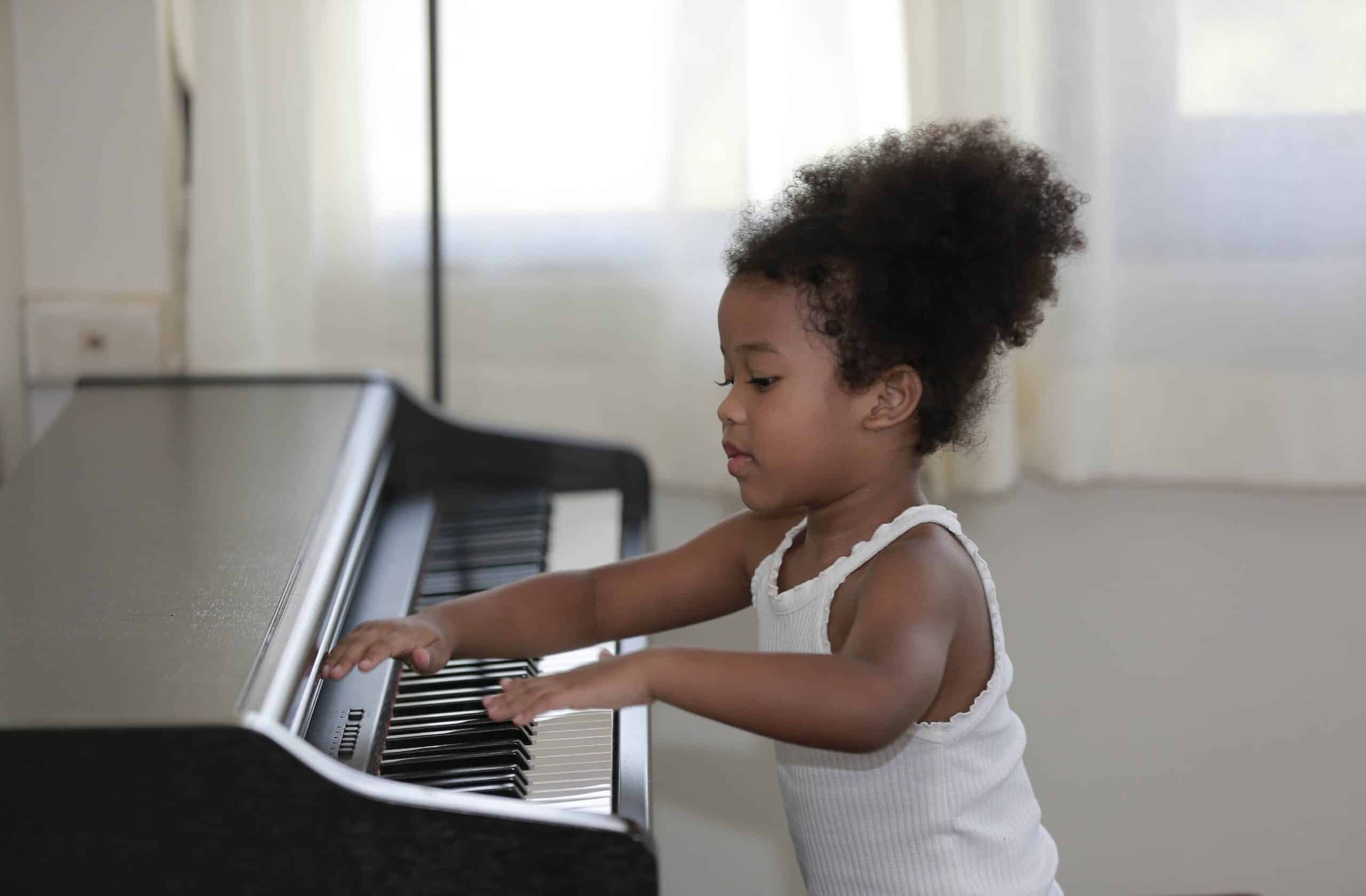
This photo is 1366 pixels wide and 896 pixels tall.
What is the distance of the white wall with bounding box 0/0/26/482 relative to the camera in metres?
1.54

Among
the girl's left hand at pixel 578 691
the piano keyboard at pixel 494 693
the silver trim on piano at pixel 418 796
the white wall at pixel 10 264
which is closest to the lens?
the silver trim on piano at pixel 418 796

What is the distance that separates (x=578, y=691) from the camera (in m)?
0.77

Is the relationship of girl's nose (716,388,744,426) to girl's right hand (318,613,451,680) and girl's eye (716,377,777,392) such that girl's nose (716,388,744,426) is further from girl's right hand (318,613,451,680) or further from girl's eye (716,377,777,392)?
girl's right hand (318,613,451,680)

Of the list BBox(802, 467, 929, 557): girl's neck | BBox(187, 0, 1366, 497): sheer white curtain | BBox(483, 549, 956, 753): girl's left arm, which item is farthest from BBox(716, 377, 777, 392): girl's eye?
BBox(187, 0, 1366, 497): sheer white curtain

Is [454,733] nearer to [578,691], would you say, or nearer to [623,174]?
[578,691]

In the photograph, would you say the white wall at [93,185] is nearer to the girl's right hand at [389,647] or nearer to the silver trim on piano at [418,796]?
the girl's right hand at [389,647]

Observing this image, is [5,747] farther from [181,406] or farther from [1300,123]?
[1300,123]

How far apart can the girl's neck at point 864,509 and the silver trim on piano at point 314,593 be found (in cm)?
35

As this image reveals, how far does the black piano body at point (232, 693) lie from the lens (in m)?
0.65

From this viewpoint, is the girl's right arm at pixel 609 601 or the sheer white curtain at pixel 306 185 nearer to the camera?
the girl's right arm at pixel 609 601

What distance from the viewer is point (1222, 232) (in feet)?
5.36

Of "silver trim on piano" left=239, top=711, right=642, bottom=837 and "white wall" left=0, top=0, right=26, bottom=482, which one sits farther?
"white wall" left=0, top=0, right=26, bottom=482

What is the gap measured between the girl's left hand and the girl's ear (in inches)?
10.4

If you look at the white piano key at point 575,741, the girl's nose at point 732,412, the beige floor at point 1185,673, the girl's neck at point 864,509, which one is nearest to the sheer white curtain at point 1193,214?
the beige floor at point 1185,673
